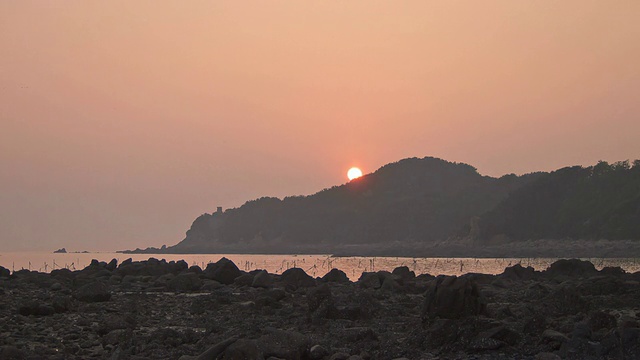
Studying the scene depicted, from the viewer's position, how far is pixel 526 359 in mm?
19859

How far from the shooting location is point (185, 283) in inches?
1578

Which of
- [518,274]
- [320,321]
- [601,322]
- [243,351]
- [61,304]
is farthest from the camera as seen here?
[518,274]

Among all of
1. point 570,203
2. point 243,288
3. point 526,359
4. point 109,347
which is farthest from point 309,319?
point 570,203

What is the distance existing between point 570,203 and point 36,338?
195 metres

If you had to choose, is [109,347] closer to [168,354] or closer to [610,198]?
[168,354]

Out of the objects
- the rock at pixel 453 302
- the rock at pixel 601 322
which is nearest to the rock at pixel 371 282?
the rock at pixel 453 302

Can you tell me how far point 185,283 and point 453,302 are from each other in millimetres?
20418

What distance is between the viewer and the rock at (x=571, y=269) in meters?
49.1

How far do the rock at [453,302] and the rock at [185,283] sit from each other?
62.6 feet

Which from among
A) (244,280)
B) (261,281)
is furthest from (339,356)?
(244,280)

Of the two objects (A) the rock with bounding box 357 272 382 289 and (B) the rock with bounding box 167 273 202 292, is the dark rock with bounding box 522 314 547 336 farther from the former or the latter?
(B) the rock with bounding box 167 273 202 292

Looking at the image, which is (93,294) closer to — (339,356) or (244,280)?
(244,280)

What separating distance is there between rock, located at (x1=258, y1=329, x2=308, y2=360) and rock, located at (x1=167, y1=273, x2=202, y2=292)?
20182 mm

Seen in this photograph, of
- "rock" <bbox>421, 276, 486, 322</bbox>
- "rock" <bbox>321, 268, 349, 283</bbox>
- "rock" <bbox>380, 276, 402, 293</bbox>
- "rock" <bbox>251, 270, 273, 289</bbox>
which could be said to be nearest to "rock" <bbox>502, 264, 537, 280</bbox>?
"rock" <bbox>321, 268, 349, 283</bbox>
